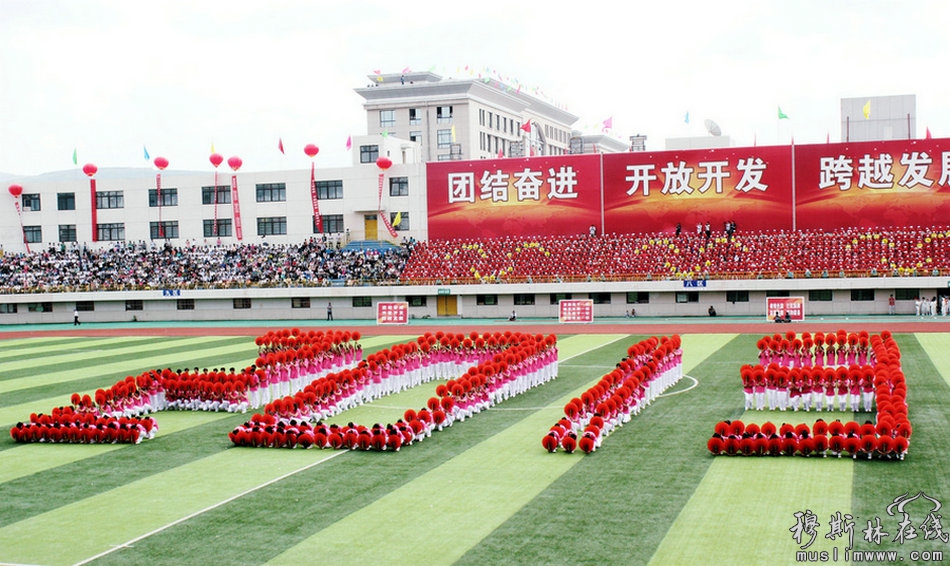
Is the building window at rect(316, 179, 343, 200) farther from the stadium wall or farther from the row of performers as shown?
the row of performers

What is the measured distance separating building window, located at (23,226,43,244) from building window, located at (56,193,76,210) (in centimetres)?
231

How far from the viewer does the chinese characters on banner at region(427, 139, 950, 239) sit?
5603 centimetres

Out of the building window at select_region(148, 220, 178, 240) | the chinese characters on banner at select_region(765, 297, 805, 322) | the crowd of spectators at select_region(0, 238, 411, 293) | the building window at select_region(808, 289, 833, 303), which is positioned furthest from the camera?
the building window at select_region(148, 220, 178, 240)

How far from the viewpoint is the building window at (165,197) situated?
68.2 metres

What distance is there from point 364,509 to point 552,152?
109 m

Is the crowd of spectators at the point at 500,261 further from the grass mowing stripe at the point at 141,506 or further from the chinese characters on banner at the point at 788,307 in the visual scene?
the grass mowing stripe at the point at 141,506

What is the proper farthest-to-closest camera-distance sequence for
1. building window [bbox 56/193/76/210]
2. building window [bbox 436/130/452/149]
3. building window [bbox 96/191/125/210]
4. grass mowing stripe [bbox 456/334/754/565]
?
1. building window [bbox 436/130/452/149]
2. building window [bbox 56/193/76/210]
3. building window [bbox 96/191/125/210]
4. grass mowing stripe [bbox 456/334/754/565]

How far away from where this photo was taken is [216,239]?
67125 millimetres

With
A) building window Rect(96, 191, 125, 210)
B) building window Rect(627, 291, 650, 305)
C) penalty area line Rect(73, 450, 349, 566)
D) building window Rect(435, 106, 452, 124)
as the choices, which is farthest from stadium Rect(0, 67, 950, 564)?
building window Rect(435, 106, 452, 124)


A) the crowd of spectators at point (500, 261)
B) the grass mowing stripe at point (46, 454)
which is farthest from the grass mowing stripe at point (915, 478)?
the crowd of spectators at point (500, 261)

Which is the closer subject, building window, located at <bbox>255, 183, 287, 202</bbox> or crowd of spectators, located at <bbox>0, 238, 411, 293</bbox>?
crowd of spectators, located at <bbox>0, 238, 411, 293</bbox>

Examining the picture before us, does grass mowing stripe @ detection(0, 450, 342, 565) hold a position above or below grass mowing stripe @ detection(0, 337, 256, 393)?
below

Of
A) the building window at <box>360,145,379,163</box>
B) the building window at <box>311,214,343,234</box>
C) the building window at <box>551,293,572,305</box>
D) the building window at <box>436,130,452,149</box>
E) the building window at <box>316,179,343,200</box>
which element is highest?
the building window at <box>436,130,452,149</box>

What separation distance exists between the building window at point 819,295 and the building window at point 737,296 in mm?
3440
